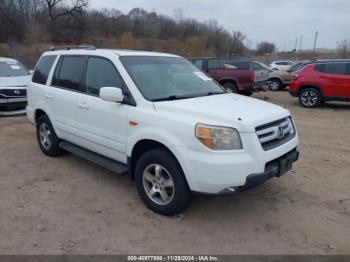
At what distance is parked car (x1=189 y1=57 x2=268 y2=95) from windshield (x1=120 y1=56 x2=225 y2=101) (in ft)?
27.3

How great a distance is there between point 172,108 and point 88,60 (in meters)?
1.82

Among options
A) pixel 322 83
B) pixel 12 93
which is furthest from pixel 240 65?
pixel 12 93

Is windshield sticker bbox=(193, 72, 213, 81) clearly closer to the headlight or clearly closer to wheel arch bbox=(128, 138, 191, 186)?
wheel arch bbox=(128, 138, 191, 186)

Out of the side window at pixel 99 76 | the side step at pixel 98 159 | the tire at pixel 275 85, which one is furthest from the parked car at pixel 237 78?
the side window at pixel 99 76

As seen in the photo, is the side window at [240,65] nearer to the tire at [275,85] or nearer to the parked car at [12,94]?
the tire at [275,85]

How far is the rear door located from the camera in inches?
160

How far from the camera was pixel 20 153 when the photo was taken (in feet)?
19.9

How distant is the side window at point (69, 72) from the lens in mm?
4848

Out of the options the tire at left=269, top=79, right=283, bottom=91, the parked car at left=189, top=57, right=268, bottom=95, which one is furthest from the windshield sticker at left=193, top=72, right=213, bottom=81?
the tire at left=269, top=79, right=283, bottom=91

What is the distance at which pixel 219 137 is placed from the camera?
10.7ft

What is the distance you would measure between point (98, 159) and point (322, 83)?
31.8 ft

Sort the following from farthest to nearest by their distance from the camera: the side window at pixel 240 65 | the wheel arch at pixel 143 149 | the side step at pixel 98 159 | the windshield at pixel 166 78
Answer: the side window at pixel 240 65 → the side step at pixel 98 159 → the windshield at pixel 166 78 → the wheel arch at pixel 143 149

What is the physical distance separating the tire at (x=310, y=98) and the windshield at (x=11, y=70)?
977 centimetres

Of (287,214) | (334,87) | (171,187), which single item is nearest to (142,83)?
(171,187)
